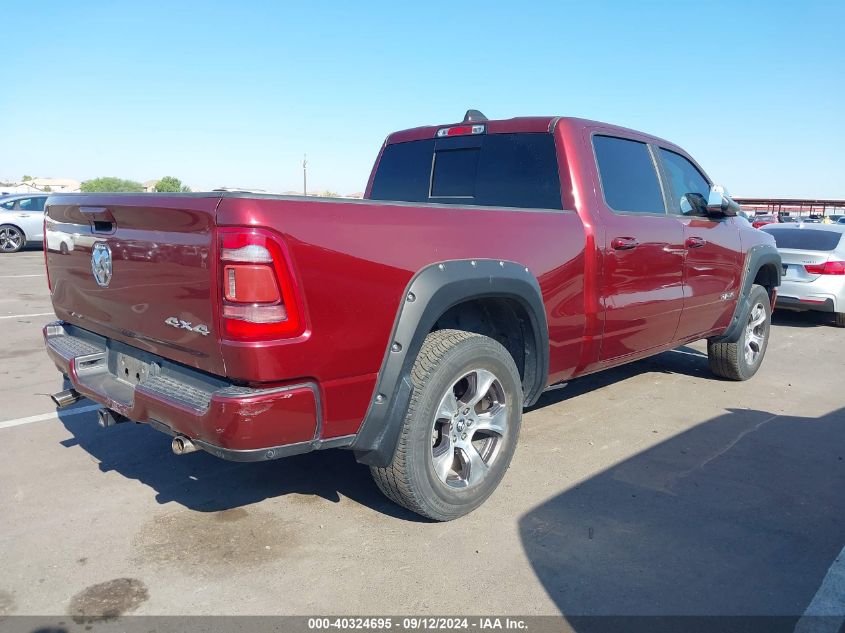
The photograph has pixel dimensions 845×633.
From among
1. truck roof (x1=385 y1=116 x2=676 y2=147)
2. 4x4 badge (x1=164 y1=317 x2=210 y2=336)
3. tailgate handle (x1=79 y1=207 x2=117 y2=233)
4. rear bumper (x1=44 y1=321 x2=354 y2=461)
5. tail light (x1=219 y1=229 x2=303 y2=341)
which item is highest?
truck roof (x1=385 y1=116 x2=676 y2=147)

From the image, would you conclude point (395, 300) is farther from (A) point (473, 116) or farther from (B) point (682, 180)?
(B) point (682, 180)

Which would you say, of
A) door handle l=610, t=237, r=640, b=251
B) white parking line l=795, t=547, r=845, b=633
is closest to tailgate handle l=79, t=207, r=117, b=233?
door handle l=610, t=237, r=640, b=251

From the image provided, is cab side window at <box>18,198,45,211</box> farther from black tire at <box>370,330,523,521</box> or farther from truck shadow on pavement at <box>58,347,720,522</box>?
black tire at <box>370,330,523,521</box>

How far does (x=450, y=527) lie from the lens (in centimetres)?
335

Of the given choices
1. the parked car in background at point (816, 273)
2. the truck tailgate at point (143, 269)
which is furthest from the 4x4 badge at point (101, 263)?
the parked car in background at point (816, 273)

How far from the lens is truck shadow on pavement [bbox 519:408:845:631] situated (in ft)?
9.05

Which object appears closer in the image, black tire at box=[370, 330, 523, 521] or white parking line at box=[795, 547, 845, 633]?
white parking line at box=[795, 547, 845, 633]

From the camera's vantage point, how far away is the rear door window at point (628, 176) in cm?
431

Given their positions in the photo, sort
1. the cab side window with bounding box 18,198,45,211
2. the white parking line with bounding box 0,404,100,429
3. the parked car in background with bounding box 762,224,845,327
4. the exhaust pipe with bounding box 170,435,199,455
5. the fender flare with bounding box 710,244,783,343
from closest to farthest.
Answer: the exhaust pipe with bounding box 170,435,199,455 < the white parking line with bounding box 0,404,100,429 < the fender flare with bounding box 710,244,783,343 < the parked car in background with bounding box 762,224,845,327 < the cab side window with bounding box 18,198,45,211

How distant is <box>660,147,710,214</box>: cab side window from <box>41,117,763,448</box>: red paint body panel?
3.53 feet

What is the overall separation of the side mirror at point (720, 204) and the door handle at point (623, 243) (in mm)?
1151

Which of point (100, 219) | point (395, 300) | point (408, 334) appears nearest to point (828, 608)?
point (408, 334)

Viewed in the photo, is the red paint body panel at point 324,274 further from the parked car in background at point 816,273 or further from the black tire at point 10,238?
the black tire at point 10,238

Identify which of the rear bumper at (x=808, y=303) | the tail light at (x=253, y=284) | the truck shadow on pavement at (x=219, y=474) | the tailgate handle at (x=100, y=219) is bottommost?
the truck shadow on pavement at (x=219, y=474)
